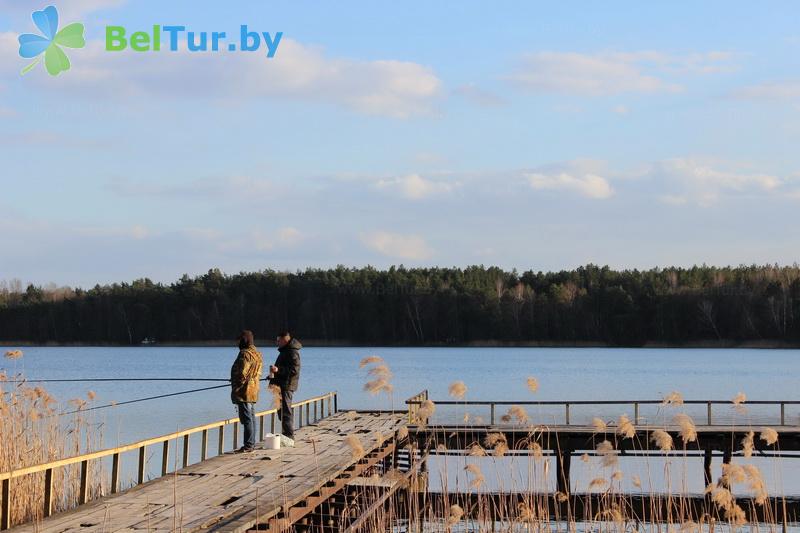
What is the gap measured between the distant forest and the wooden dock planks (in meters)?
92.8

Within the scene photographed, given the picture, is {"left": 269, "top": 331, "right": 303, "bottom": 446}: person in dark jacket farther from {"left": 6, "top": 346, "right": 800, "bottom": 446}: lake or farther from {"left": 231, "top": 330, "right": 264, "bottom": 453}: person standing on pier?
{"left": 6, "top": 346, "right": 800, "bottom": 446}: lake

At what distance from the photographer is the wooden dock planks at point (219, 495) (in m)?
10.5

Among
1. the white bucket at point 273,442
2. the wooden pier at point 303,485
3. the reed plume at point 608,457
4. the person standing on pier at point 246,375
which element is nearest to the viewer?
the reed plume at point 608,457

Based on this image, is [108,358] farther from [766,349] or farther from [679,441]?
[679,441]

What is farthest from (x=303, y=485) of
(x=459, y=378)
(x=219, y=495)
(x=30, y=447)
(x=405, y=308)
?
(x=405, y=308)

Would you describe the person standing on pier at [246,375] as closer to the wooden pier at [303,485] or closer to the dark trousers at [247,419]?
the dark trousers at [247,419]

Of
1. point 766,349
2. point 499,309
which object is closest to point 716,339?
point 766,349

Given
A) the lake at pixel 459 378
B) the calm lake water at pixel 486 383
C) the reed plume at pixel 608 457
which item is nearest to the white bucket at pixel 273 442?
the reed plume at pixel 608 457

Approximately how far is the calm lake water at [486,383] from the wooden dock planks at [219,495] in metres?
8.26

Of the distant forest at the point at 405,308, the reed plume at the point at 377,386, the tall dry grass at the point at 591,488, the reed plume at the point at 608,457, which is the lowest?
the tall dry grass at the point at 591,488

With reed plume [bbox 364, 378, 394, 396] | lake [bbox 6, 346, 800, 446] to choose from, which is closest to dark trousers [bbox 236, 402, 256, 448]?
reed plume [bbox 364, 378, 394, 396]

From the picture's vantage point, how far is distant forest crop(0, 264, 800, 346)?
10788 centimetres

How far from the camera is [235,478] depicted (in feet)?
45.1

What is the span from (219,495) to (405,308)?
105 meters
